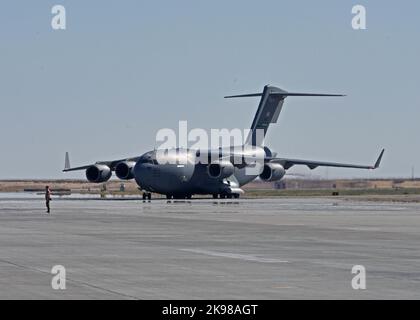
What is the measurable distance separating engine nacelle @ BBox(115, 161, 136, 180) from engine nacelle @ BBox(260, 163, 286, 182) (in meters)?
11.6

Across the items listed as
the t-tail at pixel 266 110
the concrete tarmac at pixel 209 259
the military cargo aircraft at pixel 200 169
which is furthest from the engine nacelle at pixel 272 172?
the concrete tarmac at pixel 209 259

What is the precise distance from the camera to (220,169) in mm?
96250

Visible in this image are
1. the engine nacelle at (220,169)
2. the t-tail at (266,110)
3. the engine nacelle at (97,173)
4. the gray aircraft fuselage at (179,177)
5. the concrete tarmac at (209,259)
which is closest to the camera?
the concrete tarmac at (209,259)

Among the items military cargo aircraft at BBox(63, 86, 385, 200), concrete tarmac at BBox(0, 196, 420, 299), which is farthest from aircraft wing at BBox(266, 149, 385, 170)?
concrete tarmac at BBox(0, 196, 420, 299)

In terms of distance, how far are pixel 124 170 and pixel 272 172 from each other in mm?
13088

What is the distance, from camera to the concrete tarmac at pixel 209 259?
63.6 feet

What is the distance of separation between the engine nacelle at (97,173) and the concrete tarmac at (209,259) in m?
53.9

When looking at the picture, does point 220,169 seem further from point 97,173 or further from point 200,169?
point 97,173

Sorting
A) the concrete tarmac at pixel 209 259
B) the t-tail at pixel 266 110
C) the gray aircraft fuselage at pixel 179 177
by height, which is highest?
the t-tail at pixel 266 110

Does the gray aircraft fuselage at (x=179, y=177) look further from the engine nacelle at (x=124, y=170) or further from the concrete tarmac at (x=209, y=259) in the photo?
the concrete tarmac at (x=209, y=259)

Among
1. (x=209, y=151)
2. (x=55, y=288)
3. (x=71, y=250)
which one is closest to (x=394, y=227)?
(x=71, y=250)

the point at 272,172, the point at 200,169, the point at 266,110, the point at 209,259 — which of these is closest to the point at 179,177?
the point at 200,169

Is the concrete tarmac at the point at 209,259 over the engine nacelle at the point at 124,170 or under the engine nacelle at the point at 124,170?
under

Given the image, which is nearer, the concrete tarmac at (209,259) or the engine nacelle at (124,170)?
the concrete tarmac at (209,259)
